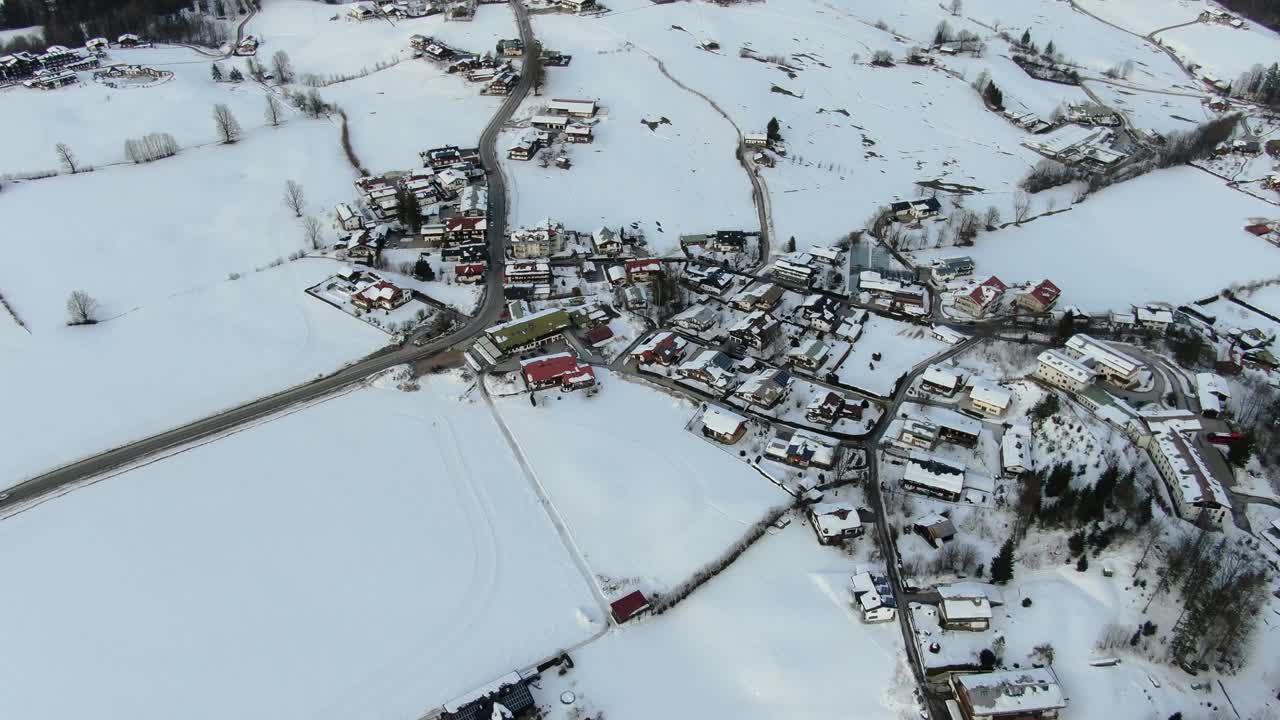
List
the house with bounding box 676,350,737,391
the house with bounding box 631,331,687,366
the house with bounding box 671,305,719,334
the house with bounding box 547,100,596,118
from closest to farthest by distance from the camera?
the house with bounding box 676,350,737,391 → the house with bounding box 631,331,687,366 → the house with bounding box 671,305,719,334 → the house with bounding box 547,100,596,118

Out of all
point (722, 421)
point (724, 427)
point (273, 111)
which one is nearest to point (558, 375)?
point (722, 421)

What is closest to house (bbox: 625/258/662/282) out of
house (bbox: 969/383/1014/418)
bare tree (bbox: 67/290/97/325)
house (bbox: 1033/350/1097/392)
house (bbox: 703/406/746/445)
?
house (bbox: 703/406/746/445)

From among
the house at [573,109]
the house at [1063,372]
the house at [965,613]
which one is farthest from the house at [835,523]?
the house at [573,109]

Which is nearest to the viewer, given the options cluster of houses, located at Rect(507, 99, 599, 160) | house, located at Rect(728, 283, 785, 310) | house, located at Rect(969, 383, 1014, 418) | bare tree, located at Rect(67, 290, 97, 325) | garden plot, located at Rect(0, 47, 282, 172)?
house, located at Rect(969, 383, 1014, 418)

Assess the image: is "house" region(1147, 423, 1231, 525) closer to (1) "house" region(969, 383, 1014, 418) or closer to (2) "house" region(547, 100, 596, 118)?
(1) "house" region(969, 383, 1014, 418)

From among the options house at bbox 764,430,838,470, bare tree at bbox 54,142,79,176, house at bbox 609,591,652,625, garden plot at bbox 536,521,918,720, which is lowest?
garden plot at bbox 536,521,918,720

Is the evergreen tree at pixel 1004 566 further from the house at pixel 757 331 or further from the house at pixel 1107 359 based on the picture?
the house at pixel 757 331

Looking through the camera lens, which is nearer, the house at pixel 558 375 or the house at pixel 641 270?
the house at pixel 558 375
